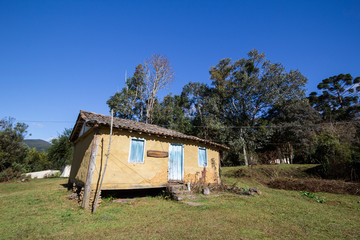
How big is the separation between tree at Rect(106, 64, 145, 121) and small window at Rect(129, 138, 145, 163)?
17.7 metres

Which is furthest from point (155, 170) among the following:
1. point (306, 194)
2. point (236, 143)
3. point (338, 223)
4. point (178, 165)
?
point (236, 143)

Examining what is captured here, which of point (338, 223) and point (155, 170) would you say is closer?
point (338, 223)

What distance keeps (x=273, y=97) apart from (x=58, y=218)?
2646cm

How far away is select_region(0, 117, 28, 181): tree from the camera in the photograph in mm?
18578

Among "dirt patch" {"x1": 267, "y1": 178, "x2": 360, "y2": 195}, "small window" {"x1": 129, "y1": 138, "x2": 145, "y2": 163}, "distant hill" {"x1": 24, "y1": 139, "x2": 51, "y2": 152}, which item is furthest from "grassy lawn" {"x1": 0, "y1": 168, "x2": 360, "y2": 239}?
"distant hill" {"x1": 24, "y1": 139, "x2": 51, "y2": 152}

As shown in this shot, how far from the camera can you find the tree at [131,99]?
25.9m

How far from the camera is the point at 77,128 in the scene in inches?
475

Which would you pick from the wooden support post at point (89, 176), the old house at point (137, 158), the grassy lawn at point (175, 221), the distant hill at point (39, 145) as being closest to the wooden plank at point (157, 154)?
the old house at point (137, 158)

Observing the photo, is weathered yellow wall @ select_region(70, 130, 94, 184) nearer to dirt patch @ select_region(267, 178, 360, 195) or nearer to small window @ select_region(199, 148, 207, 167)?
small window @ select_region(199, 148, 207, 167)

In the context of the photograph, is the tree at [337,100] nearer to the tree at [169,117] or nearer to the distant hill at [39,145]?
the tree at [169,117]

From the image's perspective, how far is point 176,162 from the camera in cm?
1047

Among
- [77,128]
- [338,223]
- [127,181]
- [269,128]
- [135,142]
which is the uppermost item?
[269,128]

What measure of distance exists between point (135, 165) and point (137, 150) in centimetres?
77

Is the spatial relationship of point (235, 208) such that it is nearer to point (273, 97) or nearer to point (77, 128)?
point (77, 128)
